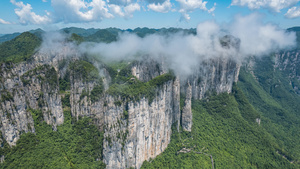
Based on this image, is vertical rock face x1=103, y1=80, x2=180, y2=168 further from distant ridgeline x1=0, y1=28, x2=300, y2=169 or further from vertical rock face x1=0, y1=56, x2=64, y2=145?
vertical rock face x1=0, y1=56, x2=64, y2=145

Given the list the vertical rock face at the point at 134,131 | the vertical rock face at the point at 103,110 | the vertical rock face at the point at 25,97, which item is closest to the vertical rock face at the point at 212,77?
the vertical rock face at the point at 103,110

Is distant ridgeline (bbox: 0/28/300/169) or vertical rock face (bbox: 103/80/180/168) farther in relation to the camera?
vertical rock face (bbox: 103/80/180/168)

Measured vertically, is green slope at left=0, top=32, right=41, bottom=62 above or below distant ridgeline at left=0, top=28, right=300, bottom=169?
above

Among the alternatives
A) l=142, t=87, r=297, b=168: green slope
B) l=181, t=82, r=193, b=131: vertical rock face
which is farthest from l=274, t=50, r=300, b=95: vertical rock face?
l=181, t=82, r=193, b=131: vertical rock face

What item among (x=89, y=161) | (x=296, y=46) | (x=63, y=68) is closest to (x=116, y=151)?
(x=89, y=161)

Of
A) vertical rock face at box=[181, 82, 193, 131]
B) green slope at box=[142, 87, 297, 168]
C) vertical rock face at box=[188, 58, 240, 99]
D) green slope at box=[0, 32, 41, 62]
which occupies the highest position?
green slope at box=[0, 32, 41, 62]

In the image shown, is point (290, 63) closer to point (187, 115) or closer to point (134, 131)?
point (187, 115)

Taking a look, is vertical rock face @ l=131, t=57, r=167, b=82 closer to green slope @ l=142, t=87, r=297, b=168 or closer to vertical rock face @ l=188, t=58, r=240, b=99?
vertical rock face @ l=188, t=58, r=240, b=99

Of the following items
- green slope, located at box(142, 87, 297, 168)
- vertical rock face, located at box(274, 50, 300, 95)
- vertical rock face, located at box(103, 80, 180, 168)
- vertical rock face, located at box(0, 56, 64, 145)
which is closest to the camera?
vertical rock face, located at box(0, 56, 64, 145)

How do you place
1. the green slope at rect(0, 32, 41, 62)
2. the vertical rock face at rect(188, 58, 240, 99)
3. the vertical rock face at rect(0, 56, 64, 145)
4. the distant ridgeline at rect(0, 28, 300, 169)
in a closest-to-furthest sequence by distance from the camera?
the vertical rock face at rect(0, 56, 64, 145)
the distant ridgeline at rect(0, 28, 300, 169)
the vertical rock face at rect(188, 58, 240, 99)
the green slope at rect(0, 32, 41, 62)
